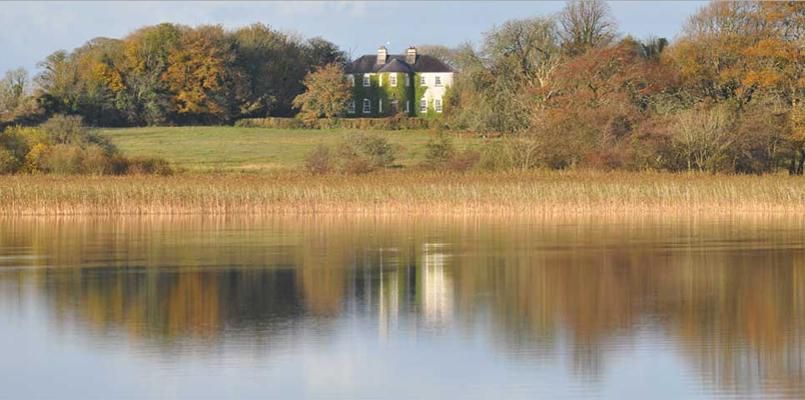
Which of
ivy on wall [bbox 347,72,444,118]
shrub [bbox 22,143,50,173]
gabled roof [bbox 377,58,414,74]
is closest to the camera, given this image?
shrub [bbox 22,143,50,173]

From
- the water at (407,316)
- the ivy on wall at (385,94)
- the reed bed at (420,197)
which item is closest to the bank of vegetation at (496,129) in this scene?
the reed bed at (420,197)

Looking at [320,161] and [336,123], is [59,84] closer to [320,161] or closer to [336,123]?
[336,123]

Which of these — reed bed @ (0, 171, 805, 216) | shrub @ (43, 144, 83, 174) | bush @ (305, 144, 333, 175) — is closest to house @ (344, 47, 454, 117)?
bush @ (305, 144, 333, 175)

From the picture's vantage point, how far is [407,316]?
1845 centimetres

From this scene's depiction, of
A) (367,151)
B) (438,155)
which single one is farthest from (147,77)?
(438,155)

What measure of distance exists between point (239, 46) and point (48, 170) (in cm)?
3707

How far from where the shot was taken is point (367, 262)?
997 inches

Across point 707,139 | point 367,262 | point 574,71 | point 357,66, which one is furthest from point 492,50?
point 367,262

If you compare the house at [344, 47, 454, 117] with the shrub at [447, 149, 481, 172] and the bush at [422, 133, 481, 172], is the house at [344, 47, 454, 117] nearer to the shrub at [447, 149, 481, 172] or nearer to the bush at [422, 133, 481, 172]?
the bush at [422, 133, 481, 172]

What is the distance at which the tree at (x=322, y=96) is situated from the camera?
7975cm

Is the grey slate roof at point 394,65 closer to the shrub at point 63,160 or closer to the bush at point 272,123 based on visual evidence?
the bush at point 272,123

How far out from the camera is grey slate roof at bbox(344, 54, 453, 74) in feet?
294

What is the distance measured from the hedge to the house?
940cm

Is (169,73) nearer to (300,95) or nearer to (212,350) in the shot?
(300,95)
